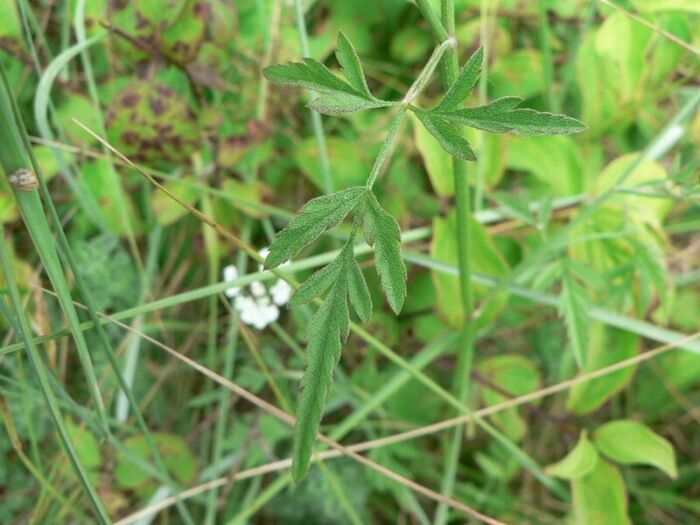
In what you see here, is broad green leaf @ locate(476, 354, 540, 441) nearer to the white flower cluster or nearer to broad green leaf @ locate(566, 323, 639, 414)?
broad green leaf @ locate(566, 323, 639, 414)

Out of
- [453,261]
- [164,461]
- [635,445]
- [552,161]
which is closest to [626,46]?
[552,161]

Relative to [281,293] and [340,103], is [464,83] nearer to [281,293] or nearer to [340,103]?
[340,103]

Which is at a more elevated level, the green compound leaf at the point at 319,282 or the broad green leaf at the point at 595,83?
the green compound leaf at the point at 319,282

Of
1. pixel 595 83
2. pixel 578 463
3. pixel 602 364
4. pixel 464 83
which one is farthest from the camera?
pixel 595 83

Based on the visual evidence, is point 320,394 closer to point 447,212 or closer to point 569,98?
point 447,212

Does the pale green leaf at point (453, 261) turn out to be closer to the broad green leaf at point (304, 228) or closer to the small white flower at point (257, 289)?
the small white flower at point (257, 289)

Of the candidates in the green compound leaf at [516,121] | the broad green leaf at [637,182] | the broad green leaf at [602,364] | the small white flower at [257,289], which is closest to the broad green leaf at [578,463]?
the broad green leaf at [602,364]

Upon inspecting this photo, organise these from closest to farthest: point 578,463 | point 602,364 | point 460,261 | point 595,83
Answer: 1. point 460,261
2. point 578,463
3. point 602,364
4. point 595,83
